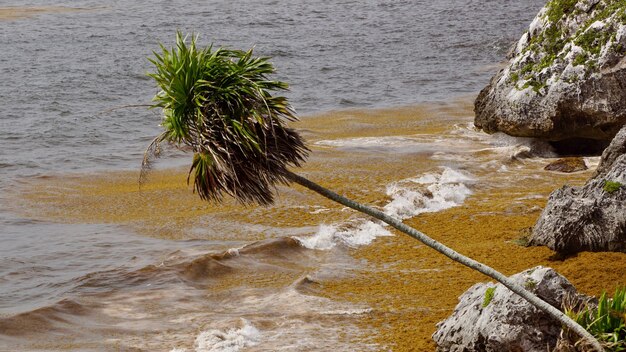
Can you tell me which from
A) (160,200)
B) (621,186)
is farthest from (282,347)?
(160,200)

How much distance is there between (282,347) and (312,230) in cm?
453

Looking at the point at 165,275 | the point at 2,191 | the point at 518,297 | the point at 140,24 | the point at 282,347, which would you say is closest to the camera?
the point at 518,297

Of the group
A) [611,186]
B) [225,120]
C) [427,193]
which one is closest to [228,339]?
[225,120]

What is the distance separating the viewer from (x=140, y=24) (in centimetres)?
3519

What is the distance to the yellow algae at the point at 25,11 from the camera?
1416 inches

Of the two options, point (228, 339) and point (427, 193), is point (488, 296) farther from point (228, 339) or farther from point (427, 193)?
point (427, 193)

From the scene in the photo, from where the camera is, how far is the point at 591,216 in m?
11.2

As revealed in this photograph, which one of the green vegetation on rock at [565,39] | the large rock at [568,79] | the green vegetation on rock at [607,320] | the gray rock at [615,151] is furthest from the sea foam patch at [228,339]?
the green vegetation on rock at [565,39]

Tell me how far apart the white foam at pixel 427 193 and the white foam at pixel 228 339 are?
4.79 metres

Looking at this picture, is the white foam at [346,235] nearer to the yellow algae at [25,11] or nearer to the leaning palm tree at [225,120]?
the leaning palm tree at [225,120]

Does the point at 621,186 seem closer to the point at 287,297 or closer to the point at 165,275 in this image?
the point at 287,297

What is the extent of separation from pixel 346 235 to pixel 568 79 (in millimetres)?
5712

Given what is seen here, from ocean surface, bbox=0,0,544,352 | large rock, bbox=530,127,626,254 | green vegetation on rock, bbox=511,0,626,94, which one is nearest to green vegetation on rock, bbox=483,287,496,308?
ocean surface, bbox=0,0,544,352

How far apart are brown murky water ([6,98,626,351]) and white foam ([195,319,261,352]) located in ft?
0.07
